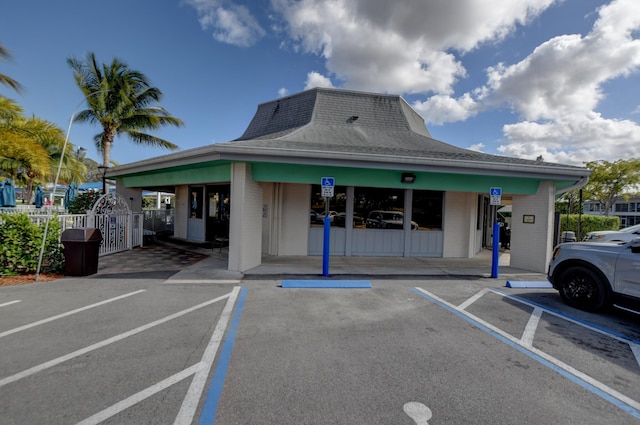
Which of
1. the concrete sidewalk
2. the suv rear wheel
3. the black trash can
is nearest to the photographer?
the suv rear wheel

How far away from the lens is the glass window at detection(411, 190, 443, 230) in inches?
448

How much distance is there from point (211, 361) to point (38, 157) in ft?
50.7

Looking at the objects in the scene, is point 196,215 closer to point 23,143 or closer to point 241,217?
point 23,143

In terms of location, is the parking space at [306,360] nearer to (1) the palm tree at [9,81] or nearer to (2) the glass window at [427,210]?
(2) the glass window at [427,210]

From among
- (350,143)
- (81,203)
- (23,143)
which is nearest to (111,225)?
(81,203)

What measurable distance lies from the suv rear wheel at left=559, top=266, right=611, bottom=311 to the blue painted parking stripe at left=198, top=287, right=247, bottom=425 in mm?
6337

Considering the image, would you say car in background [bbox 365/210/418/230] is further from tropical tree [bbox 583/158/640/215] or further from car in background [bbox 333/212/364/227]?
tropical tree [bbox 583/158/640/215]

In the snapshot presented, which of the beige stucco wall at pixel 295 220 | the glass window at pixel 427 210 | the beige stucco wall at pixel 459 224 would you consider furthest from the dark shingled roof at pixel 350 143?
Answer: the beige stucco wall at pixel 295 220

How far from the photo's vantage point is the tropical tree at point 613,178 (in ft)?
100

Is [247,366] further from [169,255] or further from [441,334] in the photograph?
[169,255]

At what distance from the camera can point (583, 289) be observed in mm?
5750

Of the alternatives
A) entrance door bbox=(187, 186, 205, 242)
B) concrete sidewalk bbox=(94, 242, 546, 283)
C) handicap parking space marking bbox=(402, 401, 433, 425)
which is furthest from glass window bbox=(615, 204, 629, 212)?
handicap parking space marking bbox=(402, 401, 433, 425)

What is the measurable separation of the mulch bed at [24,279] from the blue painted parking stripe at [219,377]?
540 cm

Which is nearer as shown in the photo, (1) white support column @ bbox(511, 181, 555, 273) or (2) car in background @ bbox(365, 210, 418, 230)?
(1) white support column @ bbox(511, 181, 555, 273)
